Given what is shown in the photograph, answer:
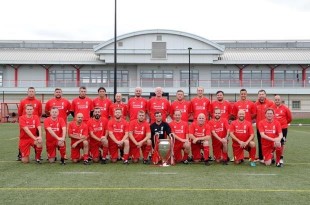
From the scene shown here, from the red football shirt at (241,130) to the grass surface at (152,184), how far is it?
0.76 meters

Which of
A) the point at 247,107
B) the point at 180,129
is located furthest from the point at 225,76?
the point at 180,129

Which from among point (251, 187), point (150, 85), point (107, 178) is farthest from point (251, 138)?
point (150, 85)

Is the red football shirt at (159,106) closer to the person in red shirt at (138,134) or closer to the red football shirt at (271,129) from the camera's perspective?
the person in red shirt at (138,134)

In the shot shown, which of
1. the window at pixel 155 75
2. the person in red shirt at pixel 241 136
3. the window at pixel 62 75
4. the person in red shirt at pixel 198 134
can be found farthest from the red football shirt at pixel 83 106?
the window at pixel 62 75

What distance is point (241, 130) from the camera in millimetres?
9945

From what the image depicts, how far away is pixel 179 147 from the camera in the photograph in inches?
392

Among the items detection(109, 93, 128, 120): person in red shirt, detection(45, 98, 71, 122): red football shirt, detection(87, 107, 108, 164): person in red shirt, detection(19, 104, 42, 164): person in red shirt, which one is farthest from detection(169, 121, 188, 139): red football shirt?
detection(19, 104, 42, 164): person in red shirt

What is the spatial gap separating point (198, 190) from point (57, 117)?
4589mm

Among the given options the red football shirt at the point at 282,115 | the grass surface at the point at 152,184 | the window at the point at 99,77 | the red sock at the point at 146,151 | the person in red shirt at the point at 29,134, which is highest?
the window at the point at 99,77

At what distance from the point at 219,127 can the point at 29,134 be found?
4.24 meters

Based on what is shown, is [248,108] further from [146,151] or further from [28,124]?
[28,124]

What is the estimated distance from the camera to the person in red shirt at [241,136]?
980 centimetres

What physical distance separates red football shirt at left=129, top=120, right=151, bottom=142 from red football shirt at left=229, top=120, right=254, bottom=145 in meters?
1.89

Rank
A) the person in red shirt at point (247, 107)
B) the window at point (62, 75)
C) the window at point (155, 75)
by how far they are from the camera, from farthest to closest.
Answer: the window at point (62, 75) → the window at point (155, 75) → the person in red shirt at point (247, 107)
